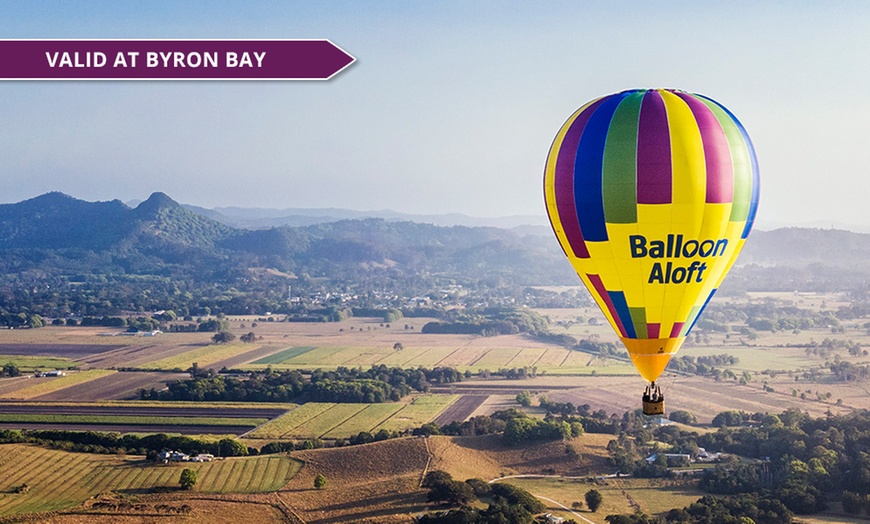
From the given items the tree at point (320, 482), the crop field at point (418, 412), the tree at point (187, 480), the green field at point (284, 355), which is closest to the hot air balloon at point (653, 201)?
the tree at point (320, 482)

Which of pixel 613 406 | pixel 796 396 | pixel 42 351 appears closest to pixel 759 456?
pixel 613 406

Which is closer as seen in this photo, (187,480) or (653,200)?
(653,200)

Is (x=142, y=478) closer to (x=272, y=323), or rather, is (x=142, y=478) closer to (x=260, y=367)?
(x=260, y=367)

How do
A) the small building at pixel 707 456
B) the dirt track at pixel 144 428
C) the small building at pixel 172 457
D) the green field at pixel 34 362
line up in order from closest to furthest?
1. the small building at pixel 172 457
2. the small building at pixel 707 456
3. the dirt track at pixel 144 428
4. the green field at pixel 34 362

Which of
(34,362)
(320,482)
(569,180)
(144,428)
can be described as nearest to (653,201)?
(569,180)

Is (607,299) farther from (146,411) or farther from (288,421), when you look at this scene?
(146,411)

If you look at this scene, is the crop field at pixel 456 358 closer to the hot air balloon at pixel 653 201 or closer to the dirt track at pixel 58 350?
the dirt track at pixel 58 350

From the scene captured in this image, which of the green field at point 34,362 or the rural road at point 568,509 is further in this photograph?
the green field at point 34,362
